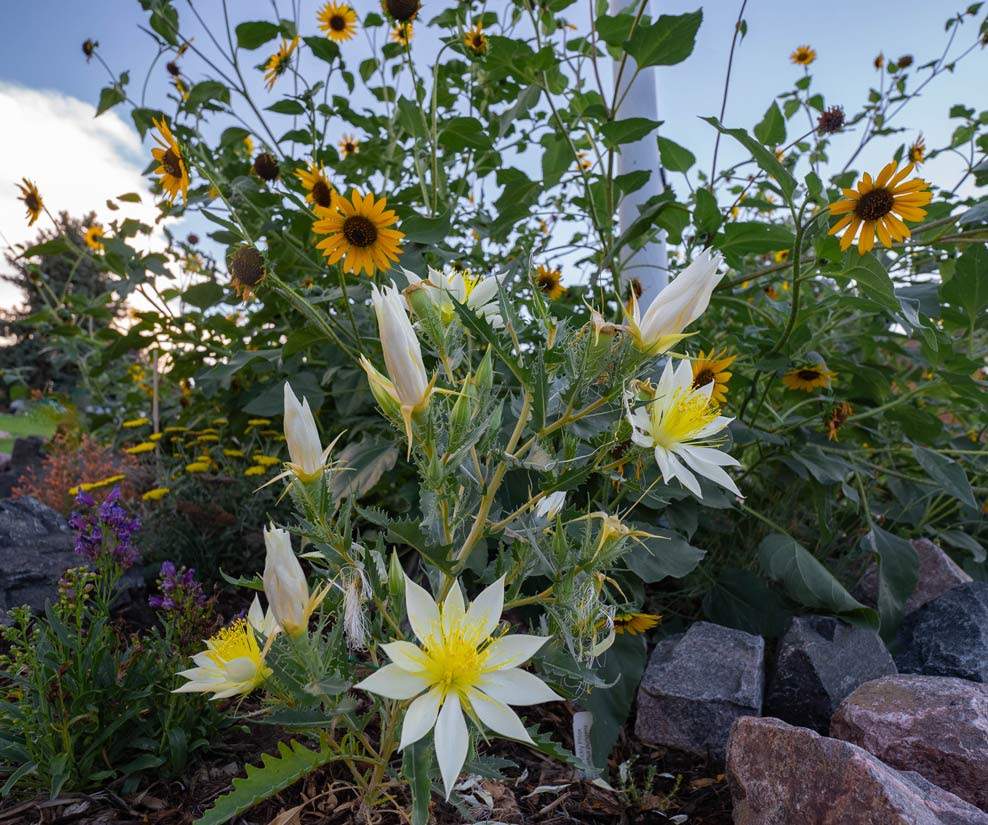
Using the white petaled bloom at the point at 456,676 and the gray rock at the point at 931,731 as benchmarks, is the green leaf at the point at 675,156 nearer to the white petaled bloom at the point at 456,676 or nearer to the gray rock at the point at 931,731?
the gray rock at the point at 931,731

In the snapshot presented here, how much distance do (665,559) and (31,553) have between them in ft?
7.34

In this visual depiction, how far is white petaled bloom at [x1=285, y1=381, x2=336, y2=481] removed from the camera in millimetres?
984

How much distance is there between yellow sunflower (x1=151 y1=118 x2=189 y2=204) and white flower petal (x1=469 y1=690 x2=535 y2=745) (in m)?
1.70

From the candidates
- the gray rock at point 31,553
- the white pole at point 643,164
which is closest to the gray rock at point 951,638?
the white pole at point 643,164

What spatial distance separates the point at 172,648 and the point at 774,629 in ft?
5.75

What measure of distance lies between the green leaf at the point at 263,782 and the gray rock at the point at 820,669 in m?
1.41

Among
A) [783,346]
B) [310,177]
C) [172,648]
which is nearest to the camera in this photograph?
[172,648]

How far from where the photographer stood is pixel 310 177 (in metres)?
2.33

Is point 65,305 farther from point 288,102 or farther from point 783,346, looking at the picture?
point 783,346

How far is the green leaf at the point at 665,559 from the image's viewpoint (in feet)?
5.54

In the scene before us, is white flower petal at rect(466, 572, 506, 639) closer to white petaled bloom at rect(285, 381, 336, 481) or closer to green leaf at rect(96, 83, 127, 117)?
white petaled bloom at rect(285, 381, 336, 481)

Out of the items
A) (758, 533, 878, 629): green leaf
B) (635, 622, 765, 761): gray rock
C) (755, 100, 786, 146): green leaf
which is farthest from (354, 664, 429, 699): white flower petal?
(755, 100, 786, 146): green leaf

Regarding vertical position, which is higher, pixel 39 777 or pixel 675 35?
pixel 675 35

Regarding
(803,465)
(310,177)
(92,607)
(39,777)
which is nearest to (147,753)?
(39,777)
